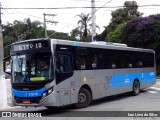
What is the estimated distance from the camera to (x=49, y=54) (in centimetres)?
1341

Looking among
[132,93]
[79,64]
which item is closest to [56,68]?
[79,64]

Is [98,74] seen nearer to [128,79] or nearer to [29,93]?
[128,79]

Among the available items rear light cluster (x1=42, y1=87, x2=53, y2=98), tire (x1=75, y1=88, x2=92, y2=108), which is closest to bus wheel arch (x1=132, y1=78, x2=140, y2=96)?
tire (x1=75, y1=88, x2=92, y2=108)

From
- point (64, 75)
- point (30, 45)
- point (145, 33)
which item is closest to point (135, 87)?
point (64, 75)

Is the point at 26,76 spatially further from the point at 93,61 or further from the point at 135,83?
the point at 135,83

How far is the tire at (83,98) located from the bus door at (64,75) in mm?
982

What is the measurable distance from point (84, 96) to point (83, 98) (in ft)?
0.33

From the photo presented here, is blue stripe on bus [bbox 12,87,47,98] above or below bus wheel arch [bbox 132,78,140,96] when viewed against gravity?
above

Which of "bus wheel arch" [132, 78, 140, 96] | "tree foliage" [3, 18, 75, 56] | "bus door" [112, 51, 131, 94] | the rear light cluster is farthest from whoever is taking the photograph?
"tree foliage" [3, 18, 75, 56]

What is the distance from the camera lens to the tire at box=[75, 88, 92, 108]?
14.9 metres

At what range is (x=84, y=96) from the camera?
1516 centimetres

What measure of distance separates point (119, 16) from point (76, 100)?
4855 cm

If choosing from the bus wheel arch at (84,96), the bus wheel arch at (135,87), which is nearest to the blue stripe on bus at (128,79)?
the bus wheel arch at (135,87)

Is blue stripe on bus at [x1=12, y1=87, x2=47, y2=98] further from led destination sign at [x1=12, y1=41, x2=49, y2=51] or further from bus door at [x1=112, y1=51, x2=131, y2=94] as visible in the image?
bus door at [x1=112, y1=51, x2=131, y2=94]
